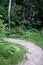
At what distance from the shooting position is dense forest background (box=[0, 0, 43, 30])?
2284cm

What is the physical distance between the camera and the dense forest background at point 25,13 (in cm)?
2284

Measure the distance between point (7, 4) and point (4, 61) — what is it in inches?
655

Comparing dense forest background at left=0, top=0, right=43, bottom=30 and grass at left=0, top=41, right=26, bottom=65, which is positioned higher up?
grass at left=0, top=41, right=26, bottom=65

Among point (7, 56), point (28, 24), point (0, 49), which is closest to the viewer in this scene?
point (7, 56)

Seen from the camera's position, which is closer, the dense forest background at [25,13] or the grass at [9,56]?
the grass at [9,56]

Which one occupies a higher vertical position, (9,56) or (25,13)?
(9,56)

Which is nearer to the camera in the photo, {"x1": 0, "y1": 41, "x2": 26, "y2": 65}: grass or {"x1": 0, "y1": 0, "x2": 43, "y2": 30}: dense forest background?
{"x1": 0, "y1": 41, "x2": 26, "y2": 65}: grass

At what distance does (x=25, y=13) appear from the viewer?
80.4 feet

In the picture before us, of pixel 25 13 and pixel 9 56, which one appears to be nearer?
pixel 9 56

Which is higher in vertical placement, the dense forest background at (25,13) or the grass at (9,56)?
the grass at (9,56)

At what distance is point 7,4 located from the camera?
2409 centimetres

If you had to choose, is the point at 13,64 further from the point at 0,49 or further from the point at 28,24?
the point at 28,24

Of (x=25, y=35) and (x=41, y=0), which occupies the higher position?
(x=41, y=0)

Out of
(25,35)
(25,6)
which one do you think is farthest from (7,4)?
(25,35)
